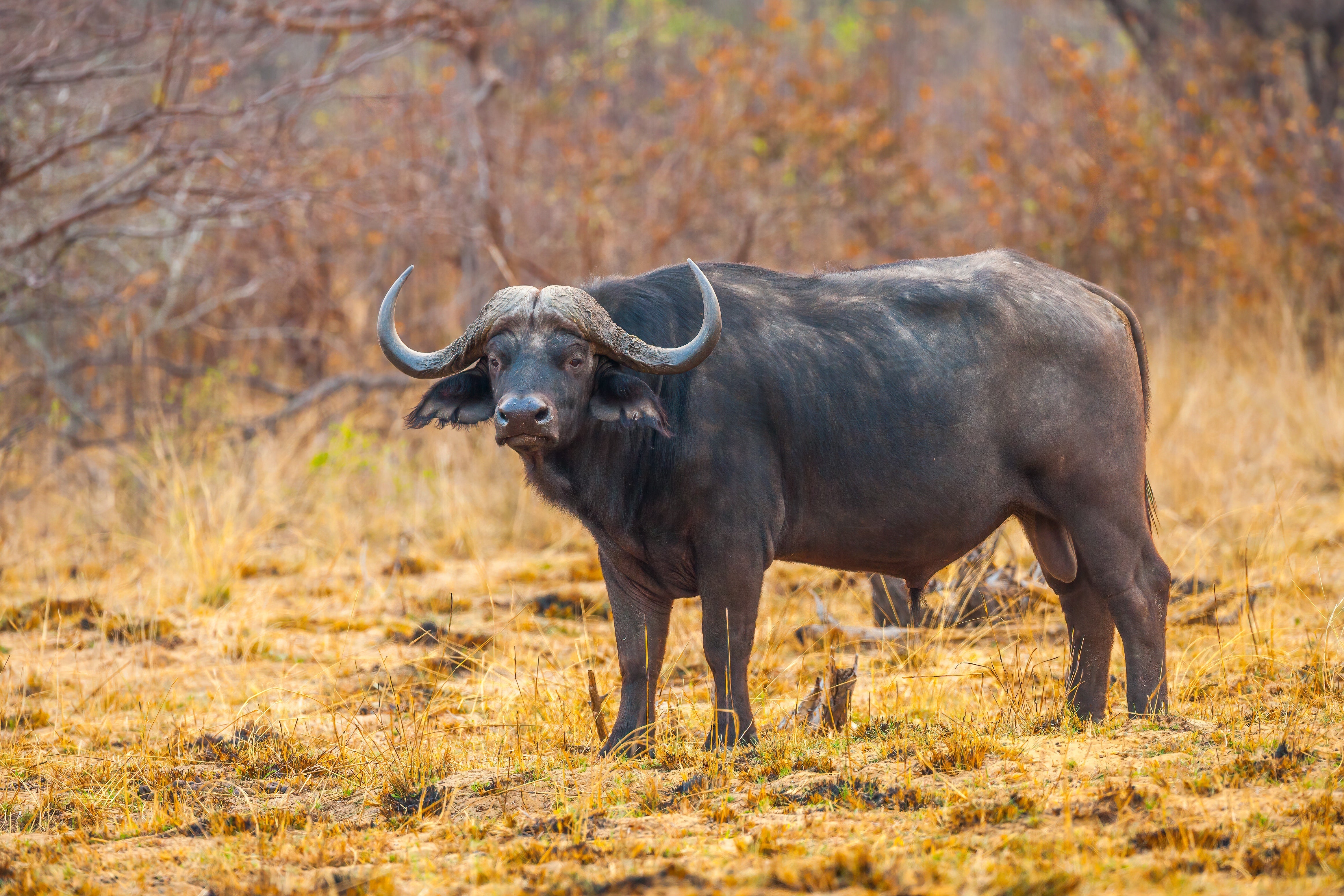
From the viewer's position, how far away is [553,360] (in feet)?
14.4

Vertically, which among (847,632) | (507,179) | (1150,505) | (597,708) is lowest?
(597,708)

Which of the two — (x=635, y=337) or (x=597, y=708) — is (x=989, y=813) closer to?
(x=597, y=708)

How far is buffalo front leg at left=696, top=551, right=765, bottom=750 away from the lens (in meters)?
4.56

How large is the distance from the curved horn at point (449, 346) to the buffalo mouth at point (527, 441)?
43cm

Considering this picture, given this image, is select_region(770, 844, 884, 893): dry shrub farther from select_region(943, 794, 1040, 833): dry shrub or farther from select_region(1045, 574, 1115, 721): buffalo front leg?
select_region(1045, 574, 1115, 721): buffalo front leg

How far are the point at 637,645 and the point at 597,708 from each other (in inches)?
11.5

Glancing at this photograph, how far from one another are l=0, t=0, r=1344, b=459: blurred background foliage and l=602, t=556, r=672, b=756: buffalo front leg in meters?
4.07

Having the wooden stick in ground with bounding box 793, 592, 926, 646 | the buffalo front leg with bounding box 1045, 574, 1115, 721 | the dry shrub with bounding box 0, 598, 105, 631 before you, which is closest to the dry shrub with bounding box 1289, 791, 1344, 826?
the buffalo front leg with bounding box 1045, 574, 1115, 721

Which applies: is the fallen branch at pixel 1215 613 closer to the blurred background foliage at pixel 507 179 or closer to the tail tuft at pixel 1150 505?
the tail tuft at pixel 1150 505

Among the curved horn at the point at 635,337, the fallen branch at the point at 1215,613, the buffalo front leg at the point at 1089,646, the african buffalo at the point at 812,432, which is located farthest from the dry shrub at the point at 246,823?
the fallen branch at the point at 1215,613

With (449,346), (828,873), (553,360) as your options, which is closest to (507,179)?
(449,346)

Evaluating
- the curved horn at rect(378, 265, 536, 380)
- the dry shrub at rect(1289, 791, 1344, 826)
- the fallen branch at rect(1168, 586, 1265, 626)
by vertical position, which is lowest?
the dry shrub at rect(1289, 791, 1344, 826)

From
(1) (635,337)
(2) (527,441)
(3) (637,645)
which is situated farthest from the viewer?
(3) (637,645)

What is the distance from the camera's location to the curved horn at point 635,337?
14.1 ft
